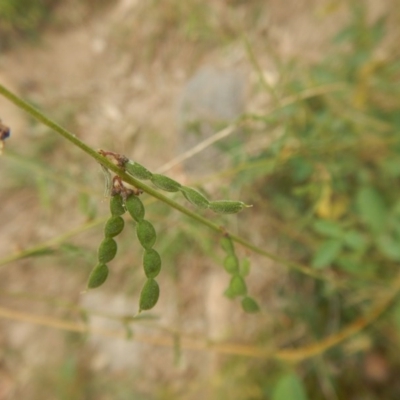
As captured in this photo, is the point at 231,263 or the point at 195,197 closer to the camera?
the point at 195,197

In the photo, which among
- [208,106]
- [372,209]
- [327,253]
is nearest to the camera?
[327,253]

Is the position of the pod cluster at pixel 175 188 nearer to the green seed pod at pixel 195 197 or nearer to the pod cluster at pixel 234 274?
the green seed pod at pixel 195 197

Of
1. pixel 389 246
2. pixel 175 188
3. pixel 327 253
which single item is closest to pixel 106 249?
pixel 175 188

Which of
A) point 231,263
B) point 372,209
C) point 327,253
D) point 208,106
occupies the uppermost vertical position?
point 208,106

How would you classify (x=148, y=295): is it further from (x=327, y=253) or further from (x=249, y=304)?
(x=327, y=253)

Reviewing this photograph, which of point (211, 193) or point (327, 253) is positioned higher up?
point (211, 193)

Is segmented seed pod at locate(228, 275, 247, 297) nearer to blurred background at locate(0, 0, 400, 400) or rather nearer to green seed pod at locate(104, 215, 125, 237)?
blurred background at locate(0, 0, 400, 400)
